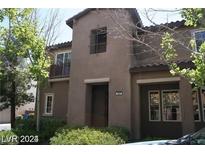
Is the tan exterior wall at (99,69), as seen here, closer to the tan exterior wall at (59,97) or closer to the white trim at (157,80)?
the white trim at (157,80)

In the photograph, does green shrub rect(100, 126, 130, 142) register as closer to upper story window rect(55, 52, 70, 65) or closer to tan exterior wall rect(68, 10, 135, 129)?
tan exterior wall rect(68, 10, 135, 129)

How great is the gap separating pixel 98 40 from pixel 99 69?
6.05ft

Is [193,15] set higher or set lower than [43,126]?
higher

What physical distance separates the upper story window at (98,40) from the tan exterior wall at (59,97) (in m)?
3.56

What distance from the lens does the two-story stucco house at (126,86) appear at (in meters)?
12.1

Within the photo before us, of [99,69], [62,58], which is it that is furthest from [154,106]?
Answer: [62,58]

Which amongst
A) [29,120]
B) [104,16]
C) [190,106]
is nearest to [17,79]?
[29,120]

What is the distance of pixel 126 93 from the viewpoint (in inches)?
498

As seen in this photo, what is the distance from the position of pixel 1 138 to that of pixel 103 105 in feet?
19.8

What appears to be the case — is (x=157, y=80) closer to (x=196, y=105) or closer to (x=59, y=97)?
(x=196, y=105)

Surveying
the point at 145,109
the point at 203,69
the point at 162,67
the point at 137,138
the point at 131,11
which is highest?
the point at 131,11

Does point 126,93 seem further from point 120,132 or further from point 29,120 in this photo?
point 29,120

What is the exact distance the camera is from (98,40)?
570 inches

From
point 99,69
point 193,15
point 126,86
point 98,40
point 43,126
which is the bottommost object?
point 43,126
